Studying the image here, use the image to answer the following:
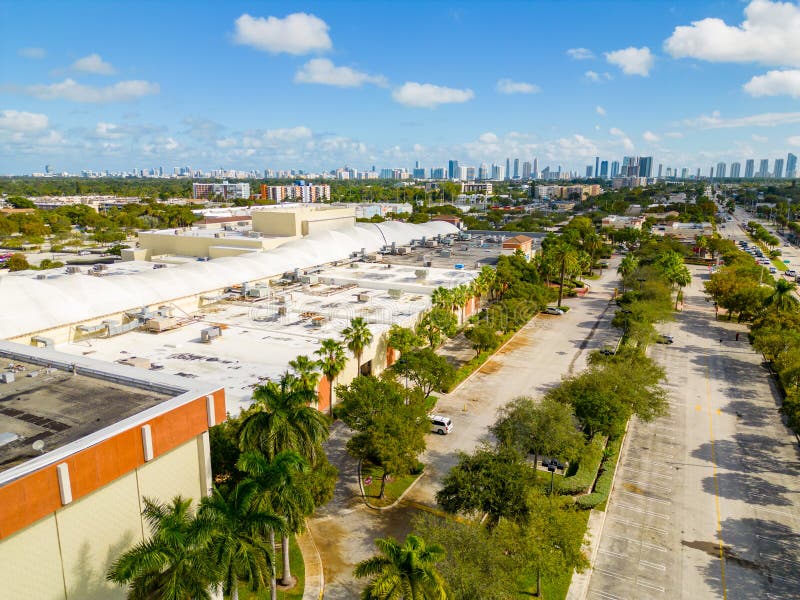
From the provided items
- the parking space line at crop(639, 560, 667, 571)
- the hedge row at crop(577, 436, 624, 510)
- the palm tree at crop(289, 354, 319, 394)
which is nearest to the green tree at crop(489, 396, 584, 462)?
the hedge row at crop(577, 436, 624, 510)

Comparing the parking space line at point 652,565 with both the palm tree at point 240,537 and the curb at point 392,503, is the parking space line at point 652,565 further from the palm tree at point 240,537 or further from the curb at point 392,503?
the palm tree at point 240,537

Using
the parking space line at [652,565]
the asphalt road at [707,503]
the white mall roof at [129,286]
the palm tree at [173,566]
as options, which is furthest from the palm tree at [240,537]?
the white mall roof at [129,286]

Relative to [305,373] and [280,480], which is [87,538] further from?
[305,373]

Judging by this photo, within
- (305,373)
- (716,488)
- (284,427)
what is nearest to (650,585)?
(716,488)

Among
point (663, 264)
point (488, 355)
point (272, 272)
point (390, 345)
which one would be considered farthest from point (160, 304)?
point (663, 264)

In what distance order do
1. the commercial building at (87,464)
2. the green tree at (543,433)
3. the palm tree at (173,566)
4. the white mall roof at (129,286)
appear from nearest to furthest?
1. the palm tree at (173,566)
2. the commercial building at (87,464)
3. the green tree at (543,433)
4. the white mall roof at (129,286)

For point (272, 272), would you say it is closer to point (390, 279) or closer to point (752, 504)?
point (390, 279)
